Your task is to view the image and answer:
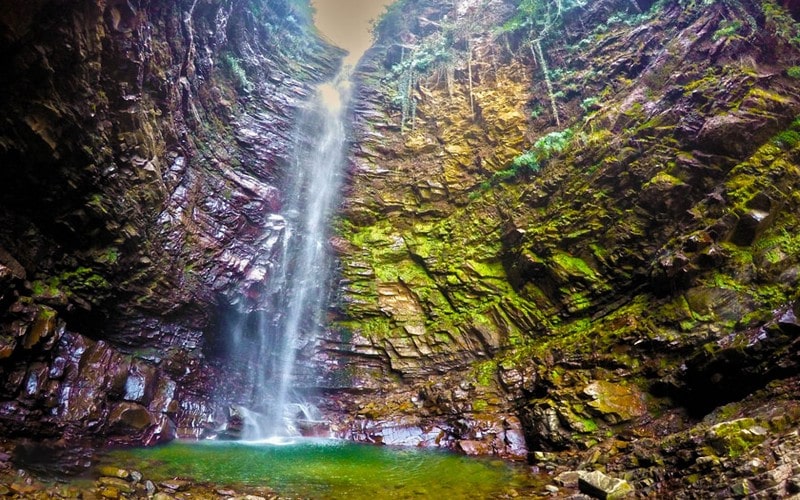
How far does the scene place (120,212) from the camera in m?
12.0

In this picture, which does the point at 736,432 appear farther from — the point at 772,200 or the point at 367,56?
the point at 367,56

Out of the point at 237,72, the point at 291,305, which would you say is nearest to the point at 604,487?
the point at 291,305

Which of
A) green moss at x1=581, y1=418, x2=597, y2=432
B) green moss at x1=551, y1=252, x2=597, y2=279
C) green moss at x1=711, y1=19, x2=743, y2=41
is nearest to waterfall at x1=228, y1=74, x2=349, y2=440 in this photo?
green moss at x1=551, y1=252, x2=597, y2=279

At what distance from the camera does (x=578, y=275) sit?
1341cm

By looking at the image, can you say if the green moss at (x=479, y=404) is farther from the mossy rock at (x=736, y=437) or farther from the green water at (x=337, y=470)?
the mossy rock at (x=736, y=437)

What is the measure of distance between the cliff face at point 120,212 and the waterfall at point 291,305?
0.91 m

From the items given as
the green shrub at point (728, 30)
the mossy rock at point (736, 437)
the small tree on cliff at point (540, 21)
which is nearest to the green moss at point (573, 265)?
the mossy rock at point (736, 437)

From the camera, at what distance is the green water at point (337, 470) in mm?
7723

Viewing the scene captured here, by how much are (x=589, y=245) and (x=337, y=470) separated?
33.0 ft

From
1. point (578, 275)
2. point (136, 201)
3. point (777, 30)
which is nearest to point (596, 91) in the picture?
point (777, 30)

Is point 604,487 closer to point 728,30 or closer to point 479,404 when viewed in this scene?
point 479,404

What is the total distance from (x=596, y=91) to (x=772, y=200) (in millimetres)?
8976

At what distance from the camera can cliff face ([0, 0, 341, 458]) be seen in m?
9.28

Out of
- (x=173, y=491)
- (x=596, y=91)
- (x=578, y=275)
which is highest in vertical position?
(x=596, y=91)
